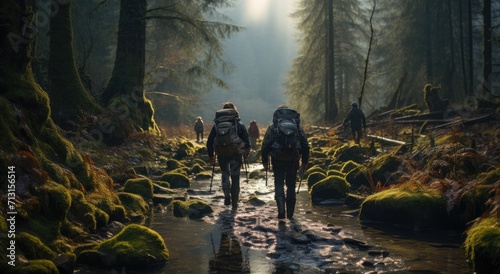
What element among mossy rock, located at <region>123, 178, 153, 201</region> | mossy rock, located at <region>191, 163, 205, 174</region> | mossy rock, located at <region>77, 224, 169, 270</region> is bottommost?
mossy rock, located at <region>77, 224, 169, 270</region>

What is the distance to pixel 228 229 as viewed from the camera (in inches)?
310

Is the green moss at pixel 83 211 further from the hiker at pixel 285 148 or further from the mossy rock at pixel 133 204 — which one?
the hiker at pixel 285 148

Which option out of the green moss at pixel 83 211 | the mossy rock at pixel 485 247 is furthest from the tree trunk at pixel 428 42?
the green moss at pixel 83 211

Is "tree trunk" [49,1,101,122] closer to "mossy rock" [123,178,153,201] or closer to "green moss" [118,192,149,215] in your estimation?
"mossy rock" [123,178,153,201]

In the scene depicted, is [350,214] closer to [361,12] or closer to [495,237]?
[495,237]

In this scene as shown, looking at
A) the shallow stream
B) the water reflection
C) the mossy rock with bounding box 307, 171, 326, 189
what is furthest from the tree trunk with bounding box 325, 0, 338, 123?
the water reflection

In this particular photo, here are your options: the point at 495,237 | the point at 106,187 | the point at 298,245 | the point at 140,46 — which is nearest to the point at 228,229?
the point at 298,245

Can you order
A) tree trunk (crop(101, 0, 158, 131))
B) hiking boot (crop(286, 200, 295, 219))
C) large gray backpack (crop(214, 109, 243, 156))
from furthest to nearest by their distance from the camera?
tree trunk (crop(101, 0, 158, 131)) < large gray backpack (crop(214, 109, 243, 156)) < hiking boot (crop(286, 200, 295, 219))

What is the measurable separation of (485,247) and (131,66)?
51.4 ft

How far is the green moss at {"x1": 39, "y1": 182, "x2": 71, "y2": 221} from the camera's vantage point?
5.84m

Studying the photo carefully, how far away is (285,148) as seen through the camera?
27.9ft

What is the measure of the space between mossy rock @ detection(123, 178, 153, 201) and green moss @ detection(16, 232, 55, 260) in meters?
4.92

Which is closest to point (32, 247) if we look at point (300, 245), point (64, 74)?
point (300, 245)

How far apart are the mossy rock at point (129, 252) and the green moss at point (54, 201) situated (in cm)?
65
